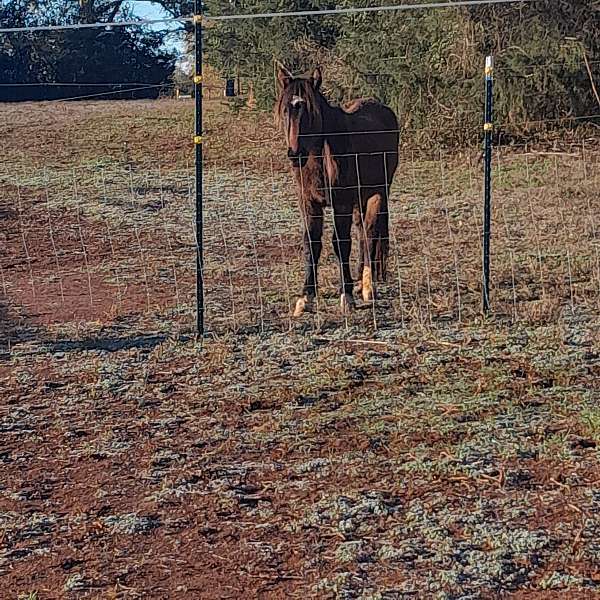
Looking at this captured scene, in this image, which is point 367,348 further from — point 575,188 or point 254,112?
point 254,112

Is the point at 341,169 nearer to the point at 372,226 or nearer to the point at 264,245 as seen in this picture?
the point at 372,226

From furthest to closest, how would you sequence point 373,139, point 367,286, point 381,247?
point 381,247
point 373,139
point 367,286

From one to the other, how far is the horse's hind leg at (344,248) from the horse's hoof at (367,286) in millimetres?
214

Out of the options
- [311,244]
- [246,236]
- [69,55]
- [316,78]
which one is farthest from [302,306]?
[69,55]

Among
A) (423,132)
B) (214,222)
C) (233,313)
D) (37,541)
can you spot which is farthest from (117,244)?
(423,132)

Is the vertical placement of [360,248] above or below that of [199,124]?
below

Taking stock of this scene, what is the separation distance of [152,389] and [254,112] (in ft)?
57.7

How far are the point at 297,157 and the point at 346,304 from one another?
3.69 feet

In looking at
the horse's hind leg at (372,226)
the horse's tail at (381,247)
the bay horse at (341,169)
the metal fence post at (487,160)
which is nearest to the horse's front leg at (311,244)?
the bay horse at (341,169)

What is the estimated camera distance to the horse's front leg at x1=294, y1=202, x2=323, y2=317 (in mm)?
7201

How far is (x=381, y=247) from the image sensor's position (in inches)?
312

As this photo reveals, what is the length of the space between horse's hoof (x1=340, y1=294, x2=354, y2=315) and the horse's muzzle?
3.33 feet

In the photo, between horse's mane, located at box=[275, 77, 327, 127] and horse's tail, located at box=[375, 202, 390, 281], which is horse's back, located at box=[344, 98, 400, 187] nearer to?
horse's tail, located at box=[375, 202, 390, 281]

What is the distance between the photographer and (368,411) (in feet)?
16.6
